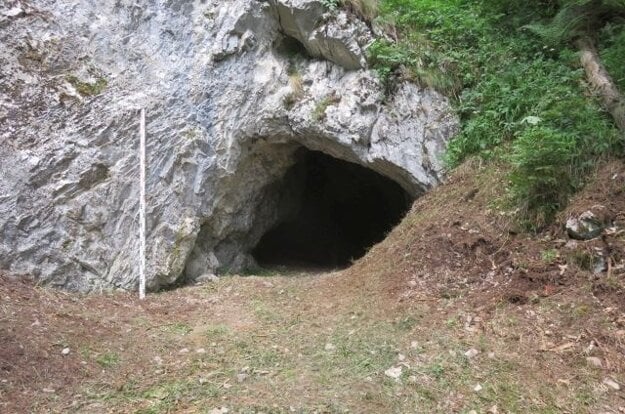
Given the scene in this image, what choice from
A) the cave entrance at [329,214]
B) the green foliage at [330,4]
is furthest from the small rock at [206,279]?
the green foliage at [330,4]

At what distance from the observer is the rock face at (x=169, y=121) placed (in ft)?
22.6

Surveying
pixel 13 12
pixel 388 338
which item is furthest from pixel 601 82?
pixel 13 12

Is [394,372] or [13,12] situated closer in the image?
[394,372]

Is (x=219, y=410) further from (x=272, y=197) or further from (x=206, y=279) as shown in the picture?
(x=272, y=197)

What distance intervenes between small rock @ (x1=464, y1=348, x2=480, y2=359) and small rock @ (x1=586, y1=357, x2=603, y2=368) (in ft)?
2.94

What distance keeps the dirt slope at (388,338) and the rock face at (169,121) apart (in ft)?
3.77

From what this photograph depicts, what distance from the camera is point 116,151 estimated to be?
7.46m

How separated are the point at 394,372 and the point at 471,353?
2.41 feet

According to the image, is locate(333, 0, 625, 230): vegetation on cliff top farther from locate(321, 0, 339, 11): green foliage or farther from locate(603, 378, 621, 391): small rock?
locate(603, 378, 621, 391): small rock

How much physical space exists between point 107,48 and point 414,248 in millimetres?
5922

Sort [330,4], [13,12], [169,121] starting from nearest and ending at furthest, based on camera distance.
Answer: [13,12] < [169,121] < [330,4]

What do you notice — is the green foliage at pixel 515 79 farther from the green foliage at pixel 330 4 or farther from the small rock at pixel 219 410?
the small rock at pixel 219 410

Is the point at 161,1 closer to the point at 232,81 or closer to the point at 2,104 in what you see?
the point at 232,81

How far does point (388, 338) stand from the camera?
4.81 m
